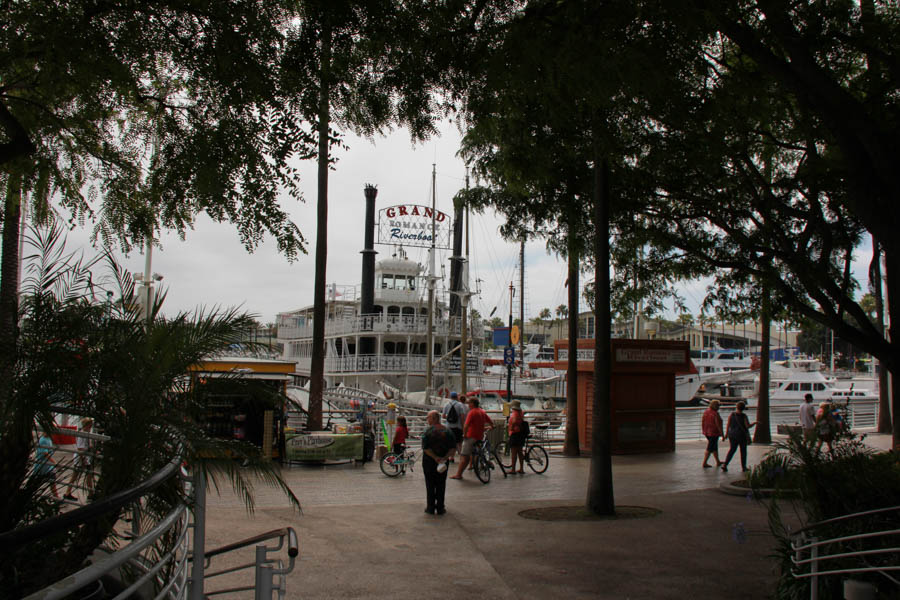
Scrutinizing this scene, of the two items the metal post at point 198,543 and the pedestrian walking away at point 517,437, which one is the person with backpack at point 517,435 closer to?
the pedestrian walking away at point 517,437

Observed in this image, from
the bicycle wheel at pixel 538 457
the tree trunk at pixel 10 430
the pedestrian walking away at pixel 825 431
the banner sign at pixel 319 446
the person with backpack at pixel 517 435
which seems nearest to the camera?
the tree trunk at pixel 10 430

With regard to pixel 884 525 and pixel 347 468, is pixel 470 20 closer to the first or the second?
pixel 884 525

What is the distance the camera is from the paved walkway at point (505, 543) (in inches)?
277

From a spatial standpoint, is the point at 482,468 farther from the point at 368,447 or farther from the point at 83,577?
the point at 83,577

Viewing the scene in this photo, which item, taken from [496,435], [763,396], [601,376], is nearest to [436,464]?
[601,376]

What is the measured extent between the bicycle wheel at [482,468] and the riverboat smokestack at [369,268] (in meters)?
27.2

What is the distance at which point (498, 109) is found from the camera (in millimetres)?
8555

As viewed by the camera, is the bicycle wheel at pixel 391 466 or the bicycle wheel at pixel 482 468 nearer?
the bicycle wheel at pixel 482 468

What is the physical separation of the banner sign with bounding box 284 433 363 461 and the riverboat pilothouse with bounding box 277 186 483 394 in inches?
846

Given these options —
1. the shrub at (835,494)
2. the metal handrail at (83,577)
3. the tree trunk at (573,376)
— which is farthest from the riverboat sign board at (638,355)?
the metal handrail at (83,577)

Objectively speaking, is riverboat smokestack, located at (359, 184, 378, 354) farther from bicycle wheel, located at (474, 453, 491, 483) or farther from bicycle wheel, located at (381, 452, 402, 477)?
bicycle wheel, located at (474, 453, 491, 483)

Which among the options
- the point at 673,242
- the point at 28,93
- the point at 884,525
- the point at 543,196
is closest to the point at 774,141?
the point at 673,242

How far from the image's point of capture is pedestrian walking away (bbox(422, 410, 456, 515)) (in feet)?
35.2

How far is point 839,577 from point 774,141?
7822 mm
